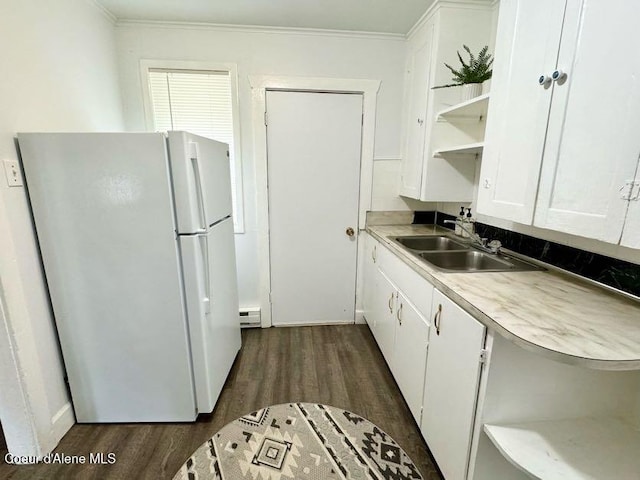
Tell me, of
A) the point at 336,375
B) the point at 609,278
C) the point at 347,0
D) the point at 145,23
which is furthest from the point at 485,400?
the point at 145,23

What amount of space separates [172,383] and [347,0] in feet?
8.62

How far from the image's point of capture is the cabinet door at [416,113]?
219 centimetres

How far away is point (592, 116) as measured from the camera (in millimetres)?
1023

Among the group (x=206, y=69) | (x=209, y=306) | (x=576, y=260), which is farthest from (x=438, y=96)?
(x=209, y=306)

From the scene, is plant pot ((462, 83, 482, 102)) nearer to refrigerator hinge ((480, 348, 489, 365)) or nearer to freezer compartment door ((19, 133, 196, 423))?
refrigerator hinge ((480, 348, 489, 365))

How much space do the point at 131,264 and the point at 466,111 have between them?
88.9 inches

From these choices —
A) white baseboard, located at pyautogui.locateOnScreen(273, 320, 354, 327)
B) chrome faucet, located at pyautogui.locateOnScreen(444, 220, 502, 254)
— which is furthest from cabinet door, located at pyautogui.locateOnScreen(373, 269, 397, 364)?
chrome faucet, located at pyautogui.locateOnScreen(444, 220, 502, 254)

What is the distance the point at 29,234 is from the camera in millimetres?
1470

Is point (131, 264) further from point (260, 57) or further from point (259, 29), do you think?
point (259, 29)

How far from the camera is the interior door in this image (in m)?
2.55

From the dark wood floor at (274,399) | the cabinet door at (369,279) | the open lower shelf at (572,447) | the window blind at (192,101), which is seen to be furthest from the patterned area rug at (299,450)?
the window blind at (192,101)

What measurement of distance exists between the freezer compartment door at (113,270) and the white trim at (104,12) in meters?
1.29

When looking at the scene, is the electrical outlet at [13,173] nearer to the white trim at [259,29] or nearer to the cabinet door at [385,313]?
the white trim at [259,29]

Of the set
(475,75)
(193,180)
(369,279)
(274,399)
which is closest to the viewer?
(193,180)
